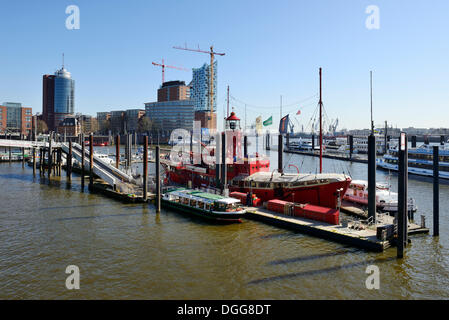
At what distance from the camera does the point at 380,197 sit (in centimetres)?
3594

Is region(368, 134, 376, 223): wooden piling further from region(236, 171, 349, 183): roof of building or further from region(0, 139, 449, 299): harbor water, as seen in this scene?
region(0, 139, 449, 299): harbor water

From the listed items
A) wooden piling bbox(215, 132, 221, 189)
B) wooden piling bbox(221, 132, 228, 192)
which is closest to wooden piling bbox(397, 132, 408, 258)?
wooden piling bbox(221, 132, 228, 192)

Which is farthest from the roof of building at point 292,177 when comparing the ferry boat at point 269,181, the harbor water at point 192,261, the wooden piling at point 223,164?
the harbor water at point 192,261

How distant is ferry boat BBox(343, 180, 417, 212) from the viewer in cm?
3475

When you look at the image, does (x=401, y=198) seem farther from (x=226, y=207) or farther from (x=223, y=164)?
(x=223, y=164)

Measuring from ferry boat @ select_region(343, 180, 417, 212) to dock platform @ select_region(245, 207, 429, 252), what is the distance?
400cm

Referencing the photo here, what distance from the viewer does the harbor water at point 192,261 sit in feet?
62.6

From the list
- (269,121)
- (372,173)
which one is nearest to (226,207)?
(372,173)

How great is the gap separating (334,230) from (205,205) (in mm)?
13455

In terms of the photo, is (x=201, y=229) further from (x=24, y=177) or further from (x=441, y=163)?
(x=441, y=163)

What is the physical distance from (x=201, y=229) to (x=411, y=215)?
2117cm

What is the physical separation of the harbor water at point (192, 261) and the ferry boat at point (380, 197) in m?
3.53

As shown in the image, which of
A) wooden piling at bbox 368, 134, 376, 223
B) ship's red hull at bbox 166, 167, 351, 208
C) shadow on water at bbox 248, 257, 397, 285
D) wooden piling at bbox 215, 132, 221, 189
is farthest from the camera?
wooden piling at bbox 215, 132, 221, 189

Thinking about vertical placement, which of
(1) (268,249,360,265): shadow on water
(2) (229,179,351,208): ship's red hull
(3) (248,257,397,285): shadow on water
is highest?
(2) (229,179,351,208): ship's red hull
